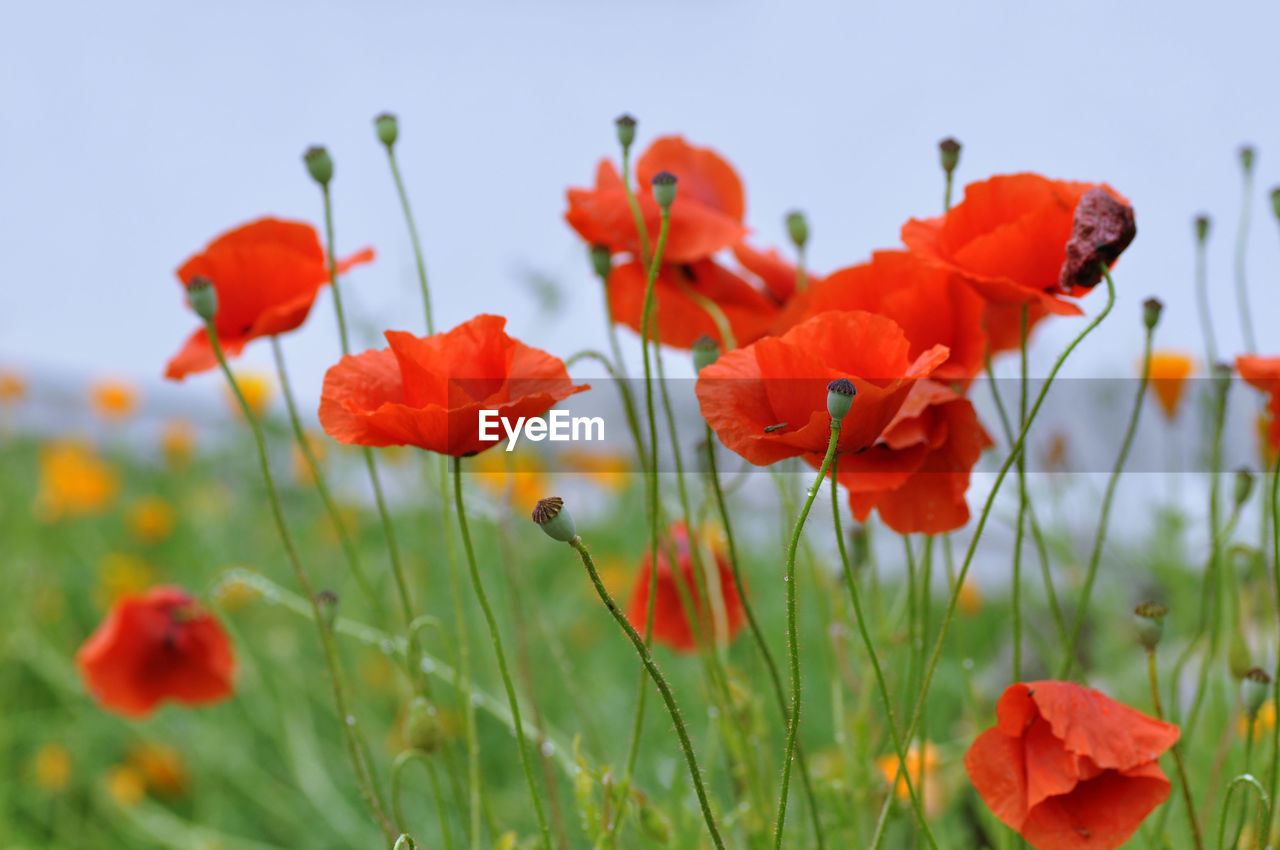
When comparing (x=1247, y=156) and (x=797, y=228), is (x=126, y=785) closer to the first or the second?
(x=797, y=228)

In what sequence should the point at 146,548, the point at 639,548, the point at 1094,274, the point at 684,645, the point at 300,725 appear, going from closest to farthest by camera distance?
the point at 1094,274, the point at 684,645, the point at 300,725, the point at 639,548, the point at 146,548

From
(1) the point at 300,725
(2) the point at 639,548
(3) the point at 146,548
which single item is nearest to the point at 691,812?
(1) the point at 300,725

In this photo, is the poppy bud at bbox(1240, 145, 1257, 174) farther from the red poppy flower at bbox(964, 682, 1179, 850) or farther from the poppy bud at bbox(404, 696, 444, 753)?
the poppy bud at bbox(404, 696, 444, 753)

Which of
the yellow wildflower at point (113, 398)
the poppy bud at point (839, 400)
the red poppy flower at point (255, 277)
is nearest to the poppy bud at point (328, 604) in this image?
the red poppy flower at point (255, 277)

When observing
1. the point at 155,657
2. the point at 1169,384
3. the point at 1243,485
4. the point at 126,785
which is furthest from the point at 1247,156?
the point at 126,785

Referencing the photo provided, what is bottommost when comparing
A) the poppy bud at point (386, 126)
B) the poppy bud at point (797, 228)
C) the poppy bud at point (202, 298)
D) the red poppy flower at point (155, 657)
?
the red poppy flower at point (155, 657)

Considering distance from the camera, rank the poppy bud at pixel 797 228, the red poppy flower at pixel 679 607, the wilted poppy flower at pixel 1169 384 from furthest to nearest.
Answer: the wilted poppy flower at pixel 1169 384
the red poppy flower at pixel 679 607
the poppy bud at pixel 797 228

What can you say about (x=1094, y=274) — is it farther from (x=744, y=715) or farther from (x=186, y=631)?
(x=186, y=631)

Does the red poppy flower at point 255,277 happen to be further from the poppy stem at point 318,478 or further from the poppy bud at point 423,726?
the poppy bud at point 423,726
